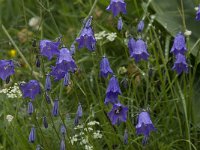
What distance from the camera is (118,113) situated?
2.79 metres

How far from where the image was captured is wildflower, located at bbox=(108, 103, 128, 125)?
278 cm

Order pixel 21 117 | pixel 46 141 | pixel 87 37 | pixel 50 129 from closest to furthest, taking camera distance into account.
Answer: pixel 87 37
pixel 46 141
pixel 50 129
pixel 21 117

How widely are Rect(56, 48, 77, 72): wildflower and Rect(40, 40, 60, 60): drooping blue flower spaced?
10cm

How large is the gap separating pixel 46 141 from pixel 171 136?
828mm

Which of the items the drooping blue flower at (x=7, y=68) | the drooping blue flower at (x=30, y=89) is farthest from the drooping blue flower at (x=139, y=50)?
the drooping blue flower at (x=7, y=68)

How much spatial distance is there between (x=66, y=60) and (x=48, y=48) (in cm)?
18

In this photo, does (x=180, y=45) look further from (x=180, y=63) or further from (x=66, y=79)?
(x=66, y=79)

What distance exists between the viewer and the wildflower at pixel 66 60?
262cm

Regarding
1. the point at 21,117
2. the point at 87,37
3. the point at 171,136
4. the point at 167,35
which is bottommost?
the point at 171,136

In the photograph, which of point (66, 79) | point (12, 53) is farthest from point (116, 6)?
point (12, 53)

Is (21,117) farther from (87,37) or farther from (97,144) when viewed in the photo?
(87,37)

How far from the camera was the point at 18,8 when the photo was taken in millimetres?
5441

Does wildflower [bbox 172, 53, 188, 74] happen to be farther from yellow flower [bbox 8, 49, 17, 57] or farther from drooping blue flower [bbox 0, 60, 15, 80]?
yellow flower [bbox 8, 49, 17, 57]

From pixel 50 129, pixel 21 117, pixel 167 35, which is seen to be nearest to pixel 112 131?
pixel 50 129
